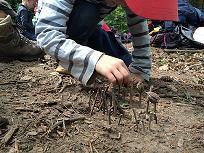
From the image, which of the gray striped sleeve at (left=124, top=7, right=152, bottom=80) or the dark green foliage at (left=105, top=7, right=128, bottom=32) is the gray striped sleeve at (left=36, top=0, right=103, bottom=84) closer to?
the gray striped sleeve at (left=124, top=7, right=152, bottom=80)

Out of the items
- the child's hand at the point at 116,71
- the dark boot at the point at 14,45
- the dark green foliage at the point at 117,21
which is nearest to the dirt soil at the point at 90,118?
the child's hand at the point at 116,71

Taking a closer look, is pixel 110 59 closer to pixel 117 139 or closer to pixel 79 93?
pixel 117 139

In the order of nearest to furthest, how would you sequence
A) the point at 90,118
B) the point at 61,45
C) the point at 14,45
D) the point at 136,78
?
the point at 90,118 → the point at 61,45 → the point at 136,78 → the point at 14,45

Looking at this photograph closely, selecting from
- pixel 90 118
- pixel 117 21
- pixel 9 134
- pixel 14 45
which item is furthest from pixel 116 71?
pixel 117 21

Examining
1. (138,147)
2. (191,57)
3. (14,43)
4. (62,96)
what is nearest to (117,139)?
(138,147)

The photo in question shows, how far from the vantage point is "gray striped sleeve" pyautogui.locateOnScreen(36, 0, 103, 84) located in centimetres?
203

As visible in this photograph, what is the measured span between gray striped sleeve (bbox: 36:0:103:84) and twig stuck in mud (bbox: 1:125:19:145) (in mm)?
461

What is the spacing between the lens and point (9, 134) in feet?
5.81

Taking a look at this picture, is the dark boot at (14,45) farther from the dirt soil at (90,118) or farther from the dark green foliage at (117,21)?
the dark green foliage at (117,21)

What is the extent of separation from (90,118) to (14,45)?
1469 mm

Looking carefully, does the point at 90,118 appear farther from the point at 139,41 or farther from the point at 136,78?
the point at 139,41

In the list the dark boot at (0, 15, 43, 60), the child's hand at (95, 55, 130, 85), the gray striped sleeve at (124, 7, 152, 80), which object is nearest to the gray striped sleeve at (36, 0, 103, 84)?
the child's hand at (95, 55, 130, 85)

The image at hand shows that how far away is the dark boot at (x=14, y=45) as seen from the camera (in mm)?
3033

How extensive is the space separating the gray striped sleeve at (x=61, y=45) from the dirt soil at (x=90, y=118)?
16 centimetres
